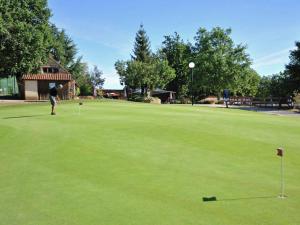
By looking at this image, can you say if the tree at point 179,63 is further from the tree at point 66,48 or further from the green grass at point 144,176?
the green grass at point 144,176

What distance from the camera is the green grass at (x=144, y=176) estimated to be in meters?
7.48

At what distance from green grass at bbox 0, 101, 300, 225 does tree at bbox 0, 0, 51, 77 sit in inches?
1030

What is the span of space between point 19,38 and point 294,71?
3407 cm

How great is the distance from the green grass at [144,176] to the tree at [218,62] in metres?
65.2

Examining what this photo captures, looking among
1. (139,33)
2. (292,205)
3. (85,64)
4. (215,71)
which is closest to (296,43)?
(215,71)

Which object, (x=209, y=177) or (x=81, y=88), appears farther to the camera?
(x=81, y=88)

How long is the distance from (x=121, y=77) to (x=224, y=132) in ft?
192

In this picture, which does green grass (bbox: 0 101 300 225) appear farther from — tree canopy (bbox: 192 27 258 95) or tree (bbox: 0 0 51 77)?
tree canopy (bbox: 192 27 258 95)

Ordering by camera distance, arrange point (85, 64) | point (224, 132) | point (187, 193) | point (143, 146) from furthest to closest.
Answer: point (85, 64)
point (224, 132)
point (143, 146)
point (187, 193)

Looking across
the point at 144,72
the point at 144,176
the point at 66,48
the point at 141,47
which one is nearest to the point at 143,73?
the point at 144,72

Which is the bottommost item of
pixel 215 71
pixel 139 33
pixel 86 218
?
pixel 86 218

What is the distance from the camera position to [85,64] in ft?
321

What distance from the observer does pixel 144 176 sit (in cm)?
1006

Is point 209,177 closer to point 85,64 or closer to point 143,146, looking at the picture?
point 143,146
